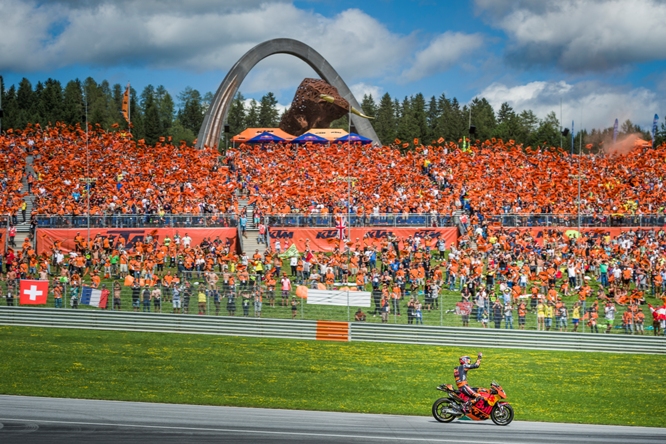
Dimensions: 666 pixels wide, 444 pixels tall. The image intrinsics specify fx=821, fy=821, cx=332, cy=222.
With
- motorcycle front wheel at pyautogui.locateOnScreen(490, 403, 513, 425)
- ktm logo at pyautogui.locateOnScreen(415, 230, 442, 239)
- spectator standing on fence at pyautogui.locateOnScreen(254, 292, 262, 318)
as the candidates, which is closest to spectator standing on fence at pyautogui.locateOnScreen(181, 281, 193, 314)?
spectator standing on fence at pyautogui.locateOnScreen(254, 292, 262, 318)

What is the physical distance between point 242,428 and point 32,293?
14.8m

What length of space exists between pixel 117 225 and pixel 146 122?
56064mm

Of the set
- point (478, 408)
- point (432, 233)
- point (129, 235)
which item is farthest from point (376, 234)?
point (478, 408)

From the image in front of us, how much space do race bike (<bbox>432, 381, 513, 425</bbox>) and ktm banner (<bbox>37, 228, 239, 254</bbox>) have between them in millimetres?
20886

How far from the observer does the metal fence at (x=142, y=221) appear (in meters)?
36.7

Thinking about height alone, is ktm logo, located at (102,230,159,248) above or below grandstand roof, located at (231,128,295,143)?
below

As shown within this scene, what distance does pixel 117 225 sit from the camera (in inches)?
1458

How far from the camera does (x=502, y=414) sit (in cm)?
1684

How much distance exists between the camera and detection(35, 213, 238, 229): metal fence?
3666cm

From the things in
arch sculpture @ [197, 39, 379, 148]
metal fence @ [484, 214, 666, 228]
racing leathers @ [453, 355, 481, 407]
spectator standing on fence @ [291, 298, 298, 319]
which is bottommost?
racing leathers @ [453, 355, 481, 407]

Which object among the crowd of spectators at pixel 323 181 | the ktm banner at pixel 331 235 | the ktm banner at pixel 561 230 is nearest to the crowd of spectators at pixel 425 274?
the ktm banner at pixel 561 230

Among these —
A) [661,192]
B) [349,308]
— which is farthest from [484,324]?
[661,192]

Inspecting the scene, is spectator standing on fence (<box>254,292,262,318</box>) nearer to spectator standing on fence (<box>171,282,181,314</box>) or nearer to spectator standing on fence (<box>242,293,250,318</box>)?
spectator standing on fence (<box>242,293,250,318</box>)

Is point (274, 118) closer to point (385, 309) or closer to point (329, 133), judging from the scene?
point (329, 133)
